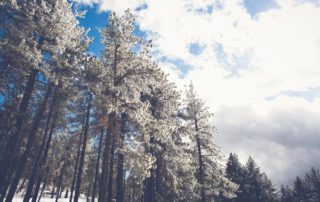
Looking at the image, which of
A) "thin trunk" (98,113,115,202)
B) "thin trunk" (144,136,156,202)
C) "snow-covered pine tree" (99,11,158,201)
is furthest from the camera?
"thin trunk" (144,136,156,202)

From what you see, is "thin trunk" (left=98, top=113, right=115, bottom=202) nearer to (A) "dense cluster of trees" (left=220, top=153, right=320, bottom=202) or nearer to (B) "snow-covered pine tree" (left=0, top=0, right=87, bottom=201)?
(B) "snow-covered pine tree" (left=0, top=0, right=87, bottom=201)

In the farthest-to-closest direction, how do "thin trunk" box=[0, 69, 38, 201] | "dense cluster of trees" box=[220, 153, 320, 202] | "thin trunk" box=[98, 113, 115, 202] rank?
"dense cluster of trees" box=[220, 153, 320, 202] < "thin trunk" box=[98, 113, 115, 202] < "thin trunk" box=[0, 69, 38, 201]

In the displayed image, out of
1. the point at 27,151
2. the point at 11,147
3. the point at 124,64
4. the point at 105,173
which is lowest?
the point at 105,173

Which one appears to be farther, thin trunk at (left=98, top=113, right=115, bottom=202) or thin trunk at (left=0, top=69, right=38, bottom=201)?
thin trunk at (left=98, top=113, right=115, bottom=202)

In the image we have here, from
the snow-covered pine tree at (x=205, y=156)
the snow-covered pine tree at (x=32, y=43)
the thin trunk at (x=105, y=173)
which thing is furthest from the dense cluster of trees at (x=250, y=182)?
the snow-covered pine tree at (x=32, y=43)

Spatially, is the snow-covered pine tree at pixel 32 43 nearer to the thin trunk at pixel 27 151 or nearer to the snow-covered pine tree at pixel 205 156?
A: the thin trunk at pixel 27 151

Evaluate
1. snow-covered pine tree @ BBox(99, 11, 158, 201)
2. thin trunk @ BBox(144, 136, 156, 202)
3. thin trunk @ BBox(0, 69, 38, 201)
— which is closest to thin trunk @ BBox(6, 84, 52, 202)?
thin trunk @ BBox(0, 69, 38, 201)

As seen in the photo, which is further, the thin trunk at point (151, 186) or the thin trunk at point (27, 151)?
the thin trunk at point (151, 186)

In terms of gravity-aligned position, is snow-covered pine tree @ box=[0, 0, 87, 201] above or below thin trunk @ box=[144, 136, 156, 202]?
above

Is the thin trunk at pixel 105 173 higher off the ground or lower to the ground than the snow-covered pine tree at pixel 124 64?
lower

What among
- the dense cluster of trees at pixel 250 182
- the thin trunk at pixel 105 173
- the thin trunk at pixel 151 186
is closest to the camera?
the thin trunk at pixel 105 173

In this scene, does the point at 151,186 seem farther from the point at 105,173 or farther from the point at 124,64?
the point at 124,64

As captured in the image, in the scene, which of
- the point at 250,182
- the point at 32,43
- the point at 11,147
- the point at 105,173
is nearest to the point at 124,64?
the point at 32,43

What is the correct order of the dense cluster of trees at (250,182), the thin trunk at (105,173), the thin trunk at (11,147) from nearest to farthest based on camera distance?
the thin trunk at (11,147), the thin trunk at (105,173), the dense cluster of trees at (250,182)
